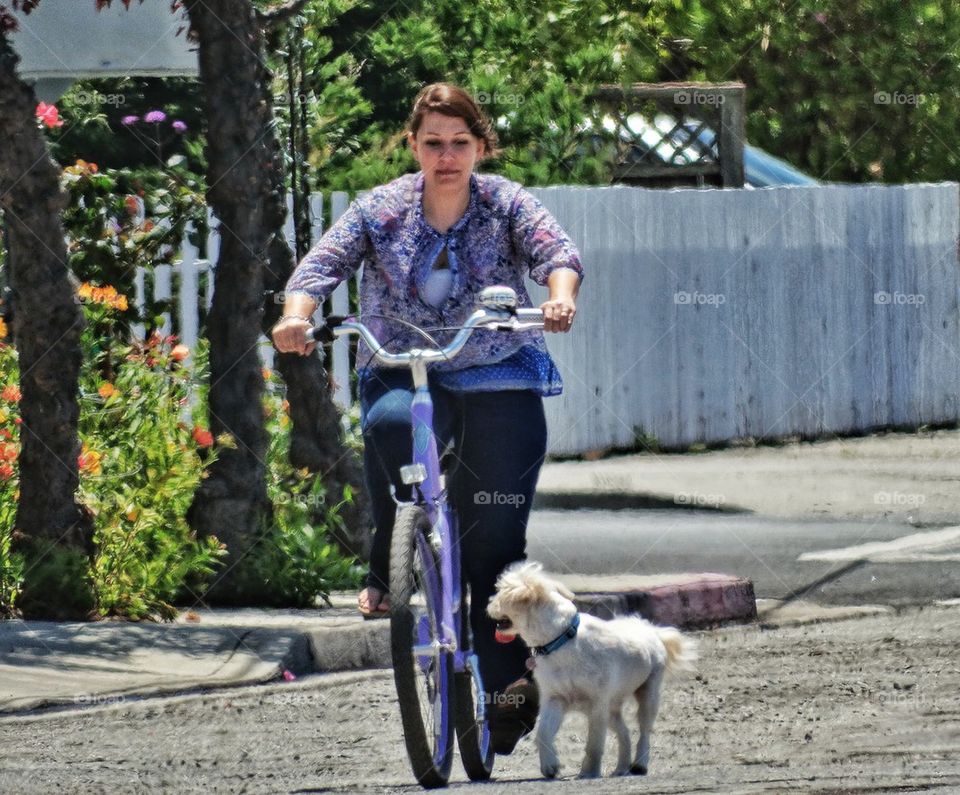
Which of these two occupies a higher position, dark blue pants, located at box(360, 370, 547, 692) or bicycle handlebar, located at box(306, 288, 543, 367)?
bicycle handlebar, located at box(306, 288, 543, 367)

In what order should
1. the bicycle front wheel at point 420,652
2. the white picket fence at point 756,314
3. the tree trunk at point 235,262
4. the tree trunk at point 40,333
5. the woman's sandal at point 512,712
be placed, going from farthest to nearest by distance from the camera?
the white picket fence at point 756,314, the tree trunk at point 235,262, the tree trunk at point 40,333, the woman's sandal at point 512,712, the bicycle front wheel at point 420,652

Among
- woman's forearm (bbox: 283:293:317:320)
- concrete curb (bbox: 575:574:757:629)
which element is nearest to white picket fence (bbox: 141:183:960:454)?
concrete curb (bbox: 575:574:757:629)

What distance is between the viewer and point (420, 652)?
471 cm

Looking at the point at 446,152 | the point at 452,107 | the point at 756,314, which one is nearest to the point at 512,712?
the point at 446,152

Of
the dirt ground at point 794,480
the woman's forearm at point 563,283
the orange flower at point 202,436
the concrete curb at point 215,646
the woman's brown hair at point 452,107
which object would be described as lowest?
the concrete curb at point 215,646

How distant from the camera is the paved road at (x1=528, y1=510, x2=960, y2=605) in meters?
8.60

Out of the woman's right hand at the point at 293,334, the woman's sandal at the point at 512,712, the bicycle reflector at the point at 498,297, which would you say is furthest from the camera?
the woman's sandal at the point at 512,712

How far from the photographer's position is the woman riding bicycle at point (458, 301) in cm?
498

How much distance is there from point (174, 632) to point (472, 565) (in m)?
2.05

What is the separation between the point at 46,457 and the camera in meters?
7.41

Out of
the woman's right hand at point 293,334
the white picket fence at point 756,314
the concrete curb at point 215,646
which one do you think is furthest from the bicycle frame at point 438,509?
the white picket fence at point 756,314

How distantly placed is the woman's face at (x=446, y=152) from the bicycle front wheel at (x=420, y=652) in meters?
0.82

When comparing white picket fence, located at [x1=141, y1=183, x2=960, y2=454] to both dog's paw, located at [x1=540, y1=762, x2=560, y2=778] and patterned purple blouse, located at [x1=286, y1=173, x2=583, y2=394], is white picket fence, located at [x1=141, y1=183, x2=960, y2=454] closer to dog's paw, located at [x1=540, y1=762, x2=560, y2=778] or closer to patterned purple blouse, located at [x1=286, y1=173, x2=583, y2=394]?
patterned purple blouse, located at [x1=286, y1=173, x2=583, y2=394]

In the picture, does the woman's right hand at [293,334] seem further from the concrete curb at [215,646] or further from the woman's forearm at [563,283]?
the concrete curb at [215,646]
